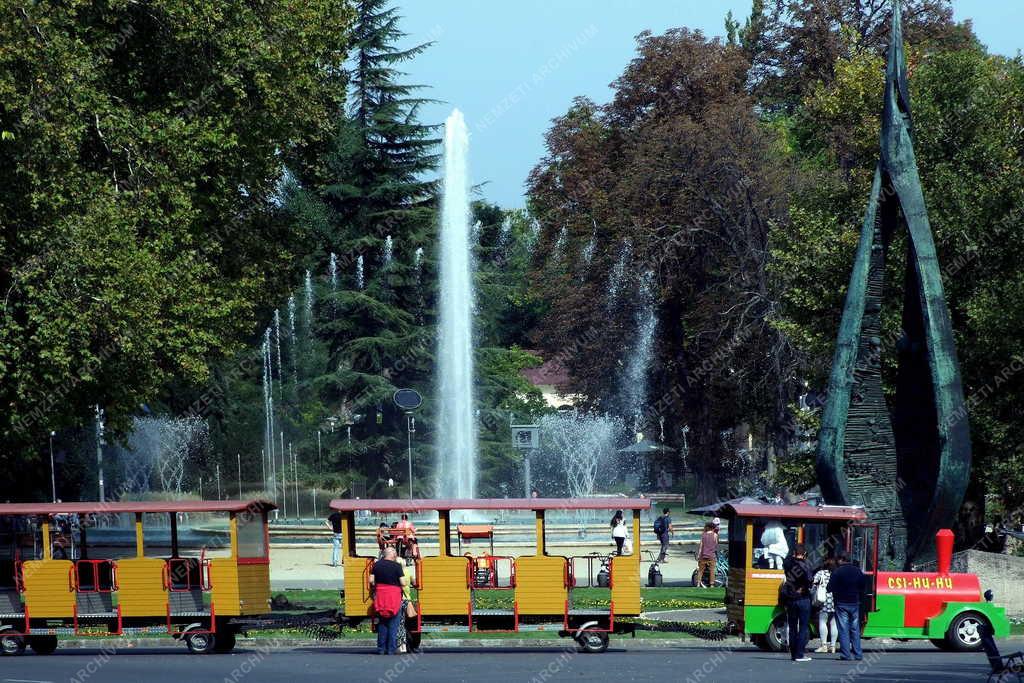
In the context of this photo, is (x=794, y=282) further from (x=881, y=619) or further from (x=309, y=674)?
(x=309, y=674)

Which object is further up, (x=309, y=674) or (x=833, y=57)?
(x=833, y=57)

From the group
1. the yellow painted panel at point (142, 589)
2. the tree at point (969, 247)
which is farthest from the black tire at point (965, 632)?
the yellow painted panel at point (142, 589)

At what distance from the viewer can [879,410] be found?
25438 millimetres

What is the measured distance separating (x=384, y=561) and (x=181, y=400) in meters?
29.7

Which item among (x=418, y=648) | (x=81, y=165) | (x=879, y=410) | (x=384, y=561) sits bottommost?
(x=418, y=648)

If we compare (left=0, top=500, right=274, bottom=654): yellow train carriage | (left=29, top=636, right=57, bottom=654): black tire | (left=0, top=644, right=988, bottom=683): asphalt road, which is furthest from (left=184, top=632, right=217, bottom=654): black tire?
(left=29, top=636, right=57, bottom=654): black tire

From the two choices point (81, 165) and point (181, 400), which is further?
point (181, 400)

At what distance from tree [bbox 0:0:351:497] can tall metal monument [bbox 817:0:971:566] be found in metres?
13.2

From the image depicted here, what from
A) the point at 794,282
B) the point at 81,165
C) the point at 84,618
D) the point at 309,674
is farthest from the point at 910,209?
the point at 81,165

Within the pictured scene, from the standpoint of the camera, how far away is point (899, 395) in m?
26.0

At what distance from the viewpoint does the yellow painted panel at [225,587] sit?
22.0 metres

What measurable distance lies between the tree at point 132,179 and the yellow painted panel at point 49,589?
7.04m

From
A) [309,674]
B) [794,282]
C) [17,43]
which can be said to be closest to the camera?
[309,674]

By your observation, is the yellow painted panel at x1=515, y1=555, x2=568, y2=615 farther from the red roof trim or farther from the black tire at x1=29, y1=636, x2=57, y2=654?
the black tire at x1=29, y1=636, x2=57, y2=654
